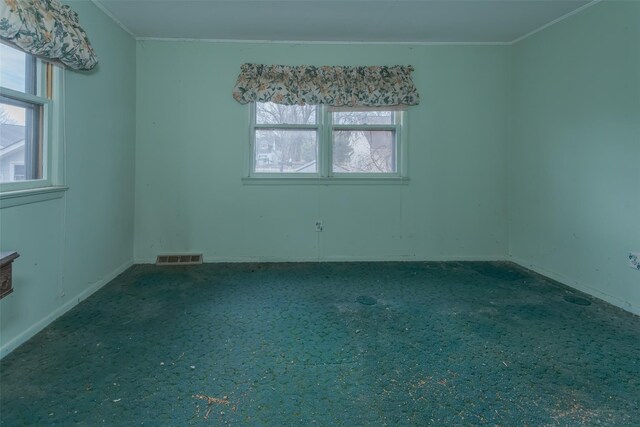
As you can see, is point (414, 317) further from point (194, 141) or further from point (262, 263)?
point (194, 141)

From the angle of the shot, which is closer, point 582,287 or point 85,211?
point 85,211

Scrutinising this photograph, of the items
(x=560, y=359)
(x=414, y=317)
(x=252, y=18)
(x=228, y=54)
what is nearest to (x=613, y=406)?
(x=560, y=359)

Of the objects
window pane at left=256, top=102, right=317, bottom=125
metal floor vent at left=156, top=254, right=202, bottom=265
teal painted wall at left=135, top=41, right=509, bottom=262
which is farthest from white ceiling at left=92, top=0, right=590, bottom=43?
metal floor vent at left=156, top=254, right=202, bottom=265

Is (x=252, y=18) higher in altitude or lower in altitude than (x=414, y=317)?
higher

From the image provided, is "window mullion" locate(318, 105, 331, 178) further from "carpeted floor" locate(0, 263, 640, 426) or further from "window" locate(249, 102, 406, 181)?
"carpeted floor" locate(0, 263, 640, 426)

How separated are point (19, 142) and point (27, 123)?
141 millimetres

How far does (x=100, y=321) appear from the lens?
2391mm

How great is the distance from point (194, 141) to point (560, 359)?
351 cm

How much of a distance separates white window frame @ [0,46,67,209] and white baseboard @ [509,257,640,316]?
13.3 feet

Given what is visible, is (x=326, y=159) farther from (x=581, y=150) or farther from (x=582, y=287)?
(x=582, y=287)

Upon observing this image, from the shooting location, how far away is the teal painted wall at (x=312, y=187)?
3.71 metres

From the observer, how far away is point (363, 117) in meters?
3.86

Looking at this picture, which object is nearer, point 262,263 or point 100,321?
point 100,321

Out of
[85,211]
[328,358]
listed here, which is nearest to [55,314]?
[85,211]
